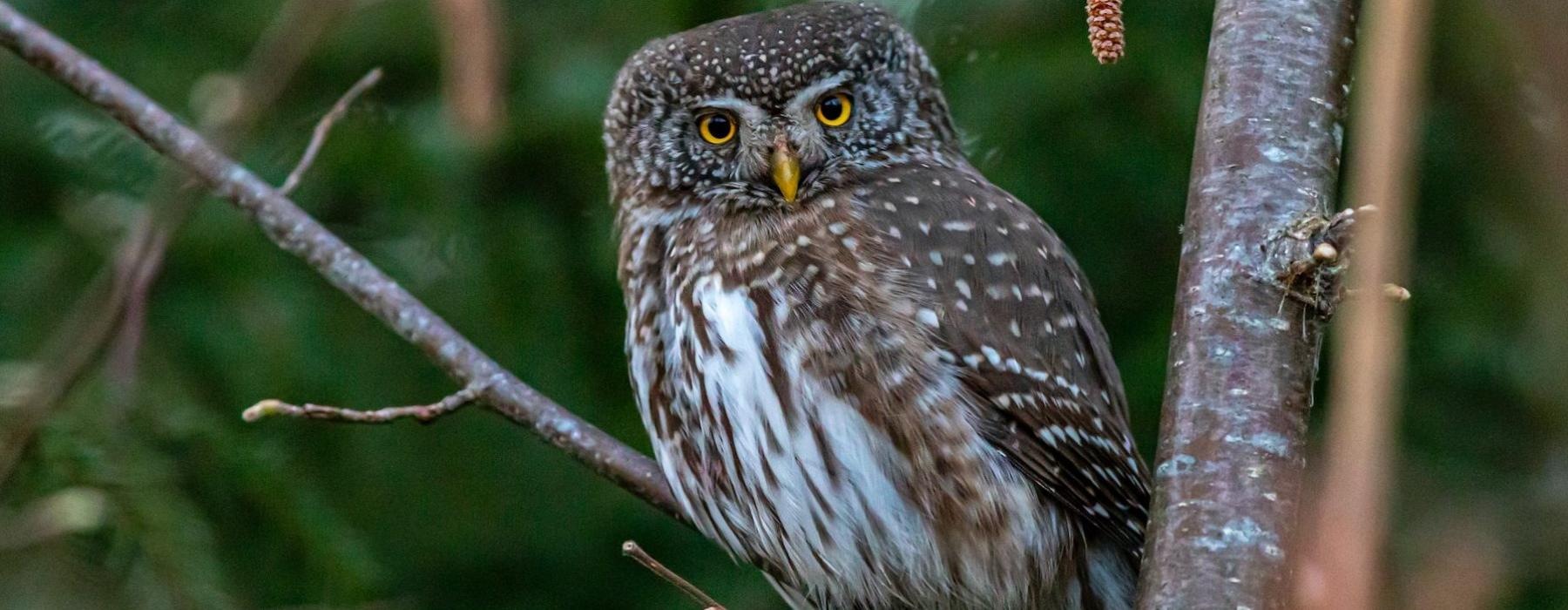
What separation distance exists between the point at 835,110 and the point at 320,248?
106cm

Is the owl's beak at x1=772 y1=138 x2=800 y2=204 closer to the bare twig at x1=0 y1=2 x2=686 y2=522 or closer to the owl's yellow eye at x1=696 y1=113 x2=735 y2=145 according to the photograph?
the owl's yellow eye at x1=696 y1=113 x2=735 y2=145

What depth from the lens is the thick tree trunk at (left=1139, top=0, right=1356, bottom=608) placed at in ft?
5.57

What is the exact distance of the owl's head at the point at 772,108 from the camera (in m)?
3.08

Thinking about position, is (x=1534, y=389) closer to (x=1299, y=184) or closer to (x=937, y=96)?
(x=937, y=96)

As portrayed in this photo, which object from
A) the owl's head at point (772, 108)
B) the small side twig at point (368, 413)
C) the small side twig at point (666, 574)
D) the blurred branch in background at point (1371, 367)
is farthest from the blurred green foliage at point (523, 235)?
the blurred branch in background at point (1371, 367)

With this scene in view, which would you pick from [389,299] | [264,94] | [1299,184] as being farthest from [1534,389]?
[264,94]

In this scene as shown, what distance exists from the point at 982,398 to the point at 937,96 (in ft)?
2.89

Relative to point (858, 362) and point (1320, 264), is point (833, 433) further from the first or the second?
point (1320, 264)

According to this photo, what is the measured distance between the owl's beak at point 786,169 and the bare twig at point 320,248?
0.58 m

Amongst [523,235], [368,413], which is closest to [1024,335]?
[368,413]

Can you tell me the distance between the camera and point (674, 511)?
9.67 ft

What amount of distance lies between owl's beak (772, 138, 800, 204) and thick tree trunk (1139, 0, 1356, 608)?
3.91 ft

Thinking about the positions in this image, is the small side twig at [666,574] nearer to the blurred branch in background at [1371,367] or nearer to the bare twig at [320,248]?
the bare twig at [320,248]

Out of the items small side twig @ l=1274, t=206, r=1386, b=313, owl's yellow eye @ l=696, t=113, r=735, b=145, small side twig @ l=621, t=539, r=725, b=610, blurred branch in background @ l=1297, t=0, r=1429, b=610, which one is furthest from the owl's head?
blurred branch in background @ l=1297, t=0, r=1429, b=610
